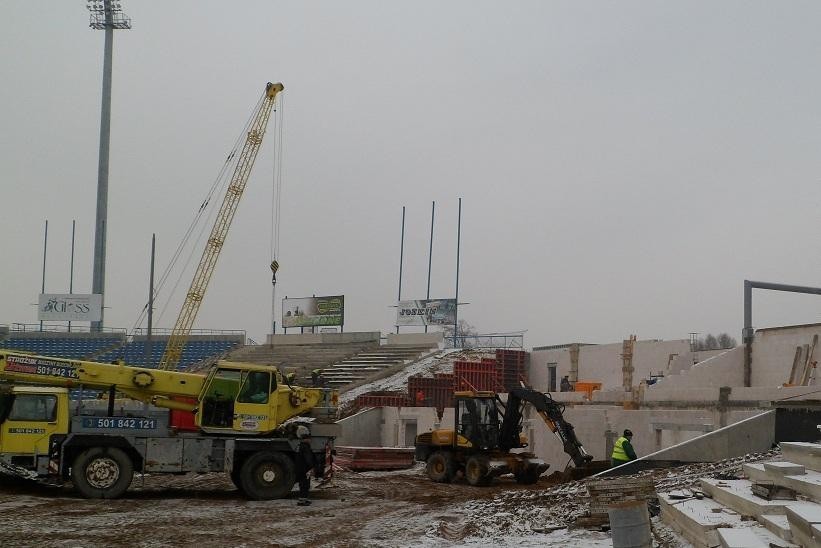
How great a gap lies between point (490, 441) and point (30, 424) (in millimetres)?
10569

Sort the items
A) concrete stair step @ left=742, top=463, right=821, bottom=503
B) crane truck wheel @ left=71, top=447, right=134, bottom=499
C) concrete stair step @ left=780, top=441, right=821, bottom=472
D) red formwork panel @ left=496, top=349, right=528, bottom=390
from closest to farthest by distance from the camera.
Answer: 1. concrete stair step @ left=742, top=463, right=821, bottom=503
2. concrete stair step @ left=780, top=441, right=821, bottom=472
3. crane truck wheel @ left=71, top=447, right=134, bottom=499
4. red formwork panel @ left=496, top=349, right=528, bottom=390

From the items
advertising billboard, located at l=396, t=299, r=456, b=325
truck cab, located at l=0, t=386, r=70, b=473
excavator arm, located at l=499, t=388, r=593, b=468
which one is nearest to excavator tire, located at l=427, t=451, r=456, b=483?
excavator arm, located at l=499, t=388, r=593, b=468

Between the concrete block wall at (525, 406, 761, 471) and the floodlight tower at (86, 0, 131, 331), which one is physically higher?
the floodlight tower at (86, 0, 131, 331)

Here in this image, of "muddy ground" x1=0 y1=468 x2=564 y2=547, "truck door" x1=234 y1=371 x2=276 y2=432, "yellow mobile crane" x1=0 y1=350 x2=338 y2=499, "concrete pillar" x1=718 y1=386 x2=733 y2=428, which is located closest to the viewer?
"muddy ground" x1=0 y1=468 x2=564 y2=547

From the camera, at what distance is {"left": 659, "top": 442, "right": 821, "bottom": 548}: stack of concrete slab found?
7773 millimetres

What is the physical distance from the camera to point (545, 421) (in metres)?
22.3

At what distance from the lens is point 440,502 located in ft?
57.5

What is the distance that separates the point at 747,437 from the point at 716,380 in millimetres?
12541

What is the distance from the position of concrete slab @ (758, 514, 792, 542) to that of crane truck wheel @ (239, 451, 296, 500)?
451 inches

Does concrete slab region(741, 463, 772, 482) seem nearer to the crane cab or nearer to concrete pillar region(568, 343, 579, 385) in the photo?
the crane cab

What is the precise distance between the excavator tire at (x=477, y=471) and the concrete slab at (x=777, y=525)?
518 inches

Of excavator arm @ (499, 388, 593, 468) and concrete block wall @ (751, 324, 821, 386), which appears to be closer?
excavator arm @ (499, 388, 593, 468)

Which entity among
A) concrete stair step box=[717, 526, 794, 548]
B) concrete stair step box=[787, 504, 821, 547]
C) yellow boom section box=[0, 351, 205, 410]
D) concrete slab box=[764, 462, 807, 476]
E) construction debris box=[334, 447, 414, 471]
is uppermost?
yellow boom section box=[0, 351, 205, 410]

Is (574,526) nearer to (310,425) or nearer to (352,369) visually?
(310,425)
